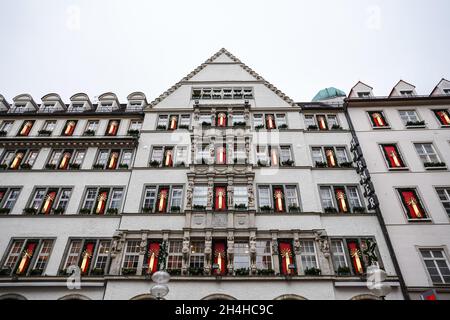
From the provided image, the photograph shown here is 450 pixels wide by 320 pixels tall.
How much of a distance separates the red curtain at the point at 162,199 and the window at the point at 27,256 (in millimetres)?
7402

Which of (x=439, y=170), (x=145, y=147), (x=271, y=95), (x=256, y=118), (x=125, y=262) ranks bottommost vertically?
(x=125, y=262)

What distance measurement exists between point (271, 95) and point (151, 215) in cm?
1600

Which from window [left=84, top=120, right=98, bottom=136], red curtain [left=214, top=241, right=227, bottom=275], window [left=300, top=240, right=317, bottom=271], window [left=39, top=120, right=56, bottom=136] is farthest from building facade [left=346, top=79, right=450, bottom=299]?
window [left=39, top=120, right=56, bottom=136]

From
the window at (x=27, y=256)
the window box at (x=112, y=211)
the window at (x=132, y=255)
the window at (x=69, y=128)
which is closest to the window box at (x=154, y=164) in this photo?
the window box at (x=112, y=211)

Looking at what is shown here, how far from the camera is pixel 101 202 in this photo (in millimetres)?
20578

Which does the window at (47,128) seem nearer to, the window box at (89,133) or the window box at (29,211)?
the window box at (89,133)

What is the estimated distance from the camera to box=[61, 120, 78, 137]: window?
2531cm

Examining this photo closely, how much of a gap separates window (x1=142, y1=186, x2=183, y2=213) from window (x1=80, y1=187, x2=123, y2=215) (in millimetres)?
2081

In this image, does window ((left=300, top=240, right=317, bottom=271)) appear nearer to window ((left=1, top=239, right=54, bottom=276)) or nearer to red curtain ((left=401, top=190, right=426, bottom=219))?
red curtain ((left=401, top=190, right=426, bottom=219))

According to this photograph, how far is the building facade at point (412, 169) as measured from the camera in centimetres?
1748

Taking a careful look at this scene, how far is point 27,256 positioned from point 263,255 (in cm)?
1521

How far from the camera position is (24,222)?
19688 millimetres
